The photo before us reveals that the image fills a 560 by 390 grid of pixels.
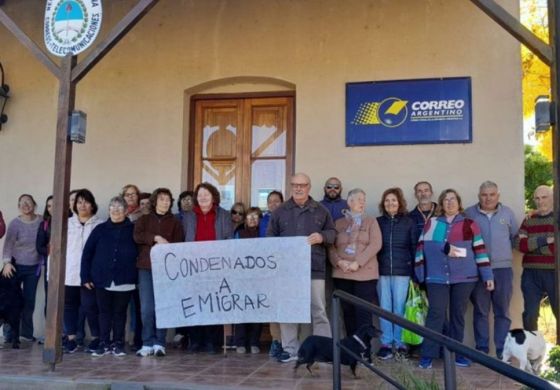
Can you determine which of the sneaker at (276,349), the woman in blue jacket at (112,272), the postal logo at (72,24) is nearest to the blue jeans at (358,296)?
the sneaker at (276,349)

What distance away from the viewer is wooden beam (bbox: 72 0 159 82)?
16.8 ft

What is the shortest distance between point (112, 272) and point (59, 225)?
2.96 feet

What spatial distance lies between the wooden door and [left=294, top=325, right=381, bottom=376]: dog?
7.80ft

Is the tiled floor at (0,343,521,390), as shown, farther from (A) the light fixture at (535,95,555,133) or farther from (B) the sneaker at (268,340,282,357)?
(A) the light fixture at (535,95,555,133)

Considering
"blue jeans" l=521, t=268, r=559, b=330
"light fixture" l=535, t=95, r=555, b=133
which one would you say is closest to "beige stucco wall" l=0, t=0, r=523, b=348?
"blue jeans" l=521, t=268, r=559, b=330

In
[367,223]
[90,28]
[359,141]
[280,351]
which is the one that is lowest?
[280,351]

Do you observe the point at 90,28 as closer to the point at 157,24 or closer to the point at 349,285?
the point at 157,24

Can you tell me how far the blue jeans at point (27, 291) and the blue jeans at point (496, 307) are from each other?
A: 4888mm

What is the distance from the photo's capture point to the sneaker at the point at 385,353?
5.77 meters

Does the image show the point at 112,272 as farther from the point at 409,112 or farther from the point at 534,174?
the point at 534,174

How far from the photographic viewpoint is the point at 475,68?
650cm

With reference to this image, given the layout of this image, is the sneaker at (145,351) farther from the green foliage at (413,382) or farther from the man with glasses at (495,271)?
the man with glasses at (495,271)

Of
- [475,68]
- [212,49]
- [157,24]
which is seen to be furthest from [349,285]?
[157,24]

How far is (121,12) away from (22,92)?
5.65ft
